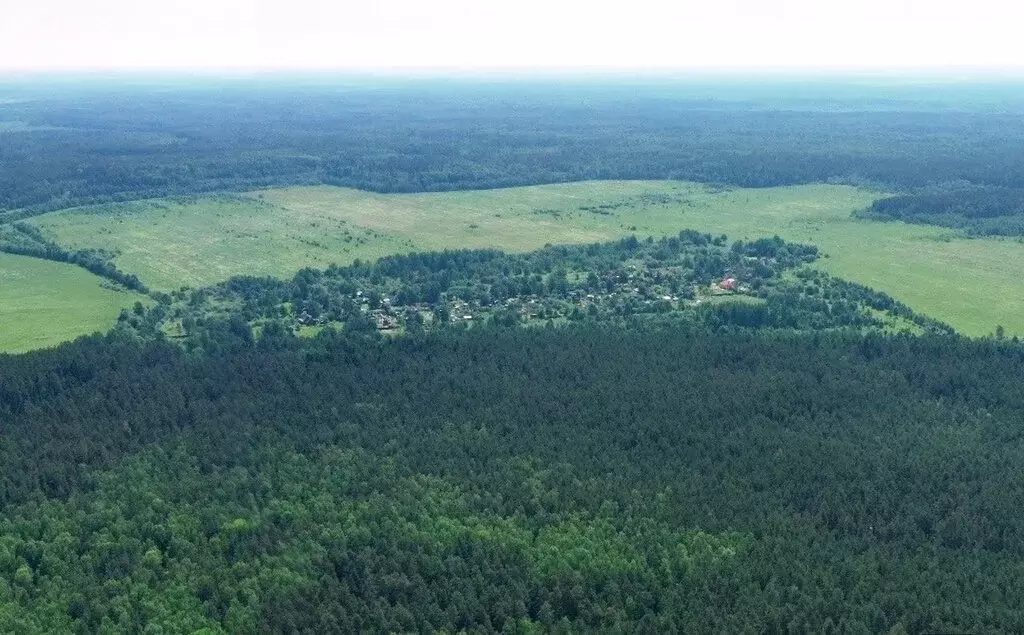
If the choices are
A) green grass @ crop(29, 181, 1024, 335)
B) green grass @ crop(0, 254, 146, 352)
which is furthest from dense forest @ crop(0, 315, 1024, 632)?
green grass @ crop(29, 181, 1024, 335)

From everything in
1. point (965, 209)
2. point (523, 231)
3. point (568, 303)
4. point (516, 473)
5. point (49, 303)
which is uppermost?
point (965, 209)

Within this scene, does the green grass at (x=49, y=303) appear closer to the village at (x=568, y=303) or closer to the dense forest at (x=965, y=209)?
the village at (x=568, y=303)

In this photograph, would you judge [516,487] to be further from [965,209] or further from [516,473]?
[965,209]

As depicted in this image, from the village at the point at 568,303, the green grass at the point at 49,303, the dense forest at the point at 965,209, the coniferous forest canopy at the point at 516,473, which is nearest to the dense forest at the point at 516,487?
the coniferous forest canopy at the point at 516,473

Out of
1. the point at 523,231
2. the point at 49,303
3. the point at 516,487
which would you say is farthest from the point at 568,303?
the point at 49,303

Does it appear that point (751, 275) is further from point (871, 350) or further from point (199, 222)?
point (199, 222)

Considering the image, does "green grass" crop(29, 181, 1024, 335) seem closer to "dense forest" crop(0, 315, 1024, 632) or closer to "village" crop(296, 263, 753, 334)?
"village" crop(296, 263, 753, 334)
